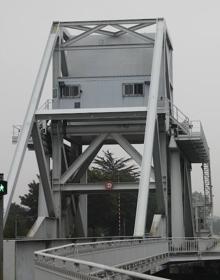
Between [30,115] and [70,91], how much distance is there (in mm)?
7784

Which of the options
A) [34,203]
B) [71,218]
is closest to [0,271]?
[71,218]

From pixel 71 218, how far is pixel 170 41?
17.9 meters

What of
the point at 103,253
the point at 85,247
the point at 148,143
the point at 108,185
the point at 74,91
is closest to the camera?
the point at 85,247

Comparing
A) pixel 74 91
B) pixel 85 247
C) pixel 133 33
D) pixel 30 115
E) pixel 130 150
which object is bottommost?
pixel 85 247

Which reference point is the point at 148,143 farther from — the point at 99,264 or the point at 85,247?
the point at 99,264

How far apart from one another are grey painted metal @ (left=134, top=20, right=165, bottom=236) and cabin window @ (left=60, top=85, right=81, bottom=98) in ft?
25.0

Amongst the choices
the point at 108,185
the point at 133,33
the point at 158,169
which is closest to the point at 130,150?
the point at 158,169

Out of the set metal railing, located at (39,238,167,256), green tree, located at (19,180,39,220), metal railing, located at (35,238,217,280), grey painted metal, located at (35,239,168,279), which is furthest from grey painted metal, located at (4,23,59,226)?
green tree, located at (19,180,39,220)

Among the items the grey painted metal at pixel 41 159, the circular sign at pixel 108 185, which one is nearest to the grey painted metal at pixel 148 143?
the circular sign at pixel 108 185

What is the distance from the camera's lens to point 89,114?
44.1 m

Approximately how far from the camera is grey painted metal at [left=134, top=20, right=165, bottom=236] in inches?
1486

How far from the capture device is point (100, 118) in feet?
152

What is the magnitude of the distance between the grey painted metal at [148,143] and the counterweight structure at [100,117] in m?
0.10

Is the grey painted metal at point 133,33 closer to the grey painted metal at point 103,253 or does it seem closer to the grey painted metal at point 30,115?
the grey painted metal at point 30,115
